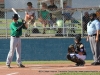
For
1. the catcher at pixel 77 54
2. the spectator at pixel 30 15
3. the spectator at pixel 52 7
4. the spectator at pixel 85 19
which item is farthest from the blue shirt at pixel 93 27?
the spectator at pixel 30 15

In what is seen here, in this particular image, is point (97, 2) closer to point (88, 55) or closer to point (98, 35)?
point (88, 55)

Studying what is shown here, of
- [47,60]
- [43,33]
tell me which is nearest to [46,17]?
[43,33]

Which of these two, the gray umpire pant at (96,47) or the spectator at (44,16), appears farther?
the spectator at (44,16)

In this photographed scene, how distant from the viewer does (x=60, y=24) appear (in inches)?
791

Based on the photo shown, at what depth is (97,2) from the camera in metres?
21.6

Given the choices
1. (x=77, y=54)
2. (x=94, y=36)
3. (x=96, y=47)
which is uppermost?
(x=94, y=36)

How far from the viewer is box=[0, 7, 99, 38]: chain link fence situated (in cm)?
1997

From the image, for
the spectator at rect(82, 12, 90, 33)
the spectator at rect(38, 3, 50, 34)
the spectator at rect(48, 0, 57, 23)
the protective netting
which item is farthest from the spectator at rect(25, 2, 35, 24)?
the spectator at rect(82, 12, 90, 33)

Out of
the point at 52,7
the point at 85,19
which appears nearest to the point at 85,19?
the point at 85,19

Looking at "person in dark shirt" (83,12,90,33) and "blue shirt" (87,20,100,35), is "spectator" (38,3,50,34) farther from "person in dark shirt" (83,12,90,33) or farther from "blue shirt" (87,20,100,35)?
"blue shirt" (87,20,100,35)

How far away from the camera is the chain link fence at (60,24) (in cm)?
1997

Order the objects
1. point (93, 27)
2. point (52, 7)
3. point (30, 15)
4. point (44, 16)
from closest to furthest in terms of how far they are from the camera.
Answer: point (93, 27) < point (44, 16) < point (30, 15) < point (52, 7)

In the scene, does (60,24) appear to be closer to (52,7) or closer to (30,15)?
(52,7)

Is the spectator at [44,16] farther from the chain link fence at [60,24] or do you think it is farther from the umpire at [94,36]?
the umpire at [94,36]
